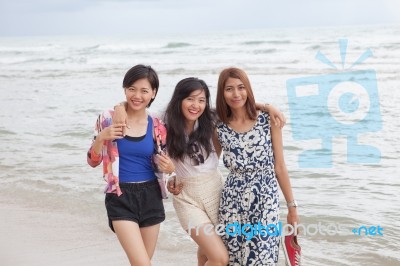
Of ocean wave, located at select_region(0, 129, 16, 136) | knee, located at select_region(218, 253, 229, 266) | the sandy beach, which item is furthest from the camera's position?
ocean wave, located at select_region(0, 129, 16, 136)

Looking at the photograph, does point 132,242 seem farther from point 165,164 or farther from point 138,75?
point 138,75

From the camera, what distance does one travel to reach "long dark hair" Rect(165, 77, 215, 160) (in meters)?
3.75

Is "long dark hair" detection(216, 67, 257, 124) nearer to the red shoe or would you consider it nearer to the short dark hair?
the short dark hair

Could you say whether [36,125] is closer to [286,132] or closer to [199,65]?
[286,132]

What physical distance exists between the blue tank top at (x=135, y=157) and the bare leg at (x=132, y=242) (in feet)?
0.93

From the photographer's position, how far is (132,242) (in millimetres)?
3514

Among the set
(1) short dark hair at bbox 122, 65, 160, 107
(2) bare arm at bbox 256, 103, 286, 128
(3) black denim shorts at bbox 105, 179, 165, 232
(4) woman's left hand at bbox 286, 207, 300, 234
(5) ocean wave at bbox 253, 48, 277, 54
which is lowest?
(4) woman's left hand at bbox 286, 207, 300, 234

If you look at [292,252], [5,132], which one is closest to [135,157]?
[292,252]

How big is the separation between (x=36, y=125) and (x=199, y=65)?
16435 mm

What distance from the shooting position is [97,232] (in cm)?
585

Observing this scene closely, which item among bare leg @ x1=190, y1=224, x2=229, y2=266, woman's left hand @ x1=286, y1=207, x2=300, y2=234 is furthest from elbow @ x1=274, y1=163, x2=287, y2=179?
bare leg @ x1=190, y1=224, x2=229, y2=266

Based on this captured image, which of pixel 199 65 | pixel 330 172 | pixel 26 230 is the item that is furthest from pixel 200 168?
pixel 199 65

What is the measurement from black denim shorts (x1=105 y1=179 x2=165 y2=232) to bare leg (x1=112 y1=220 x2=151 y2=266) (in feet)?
0.15

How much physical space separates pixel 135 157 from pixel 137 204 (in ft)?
0.98
